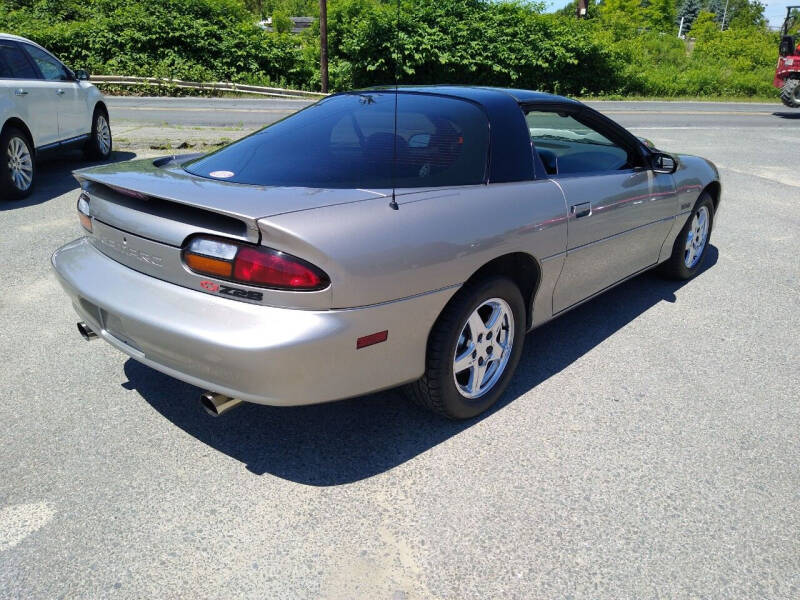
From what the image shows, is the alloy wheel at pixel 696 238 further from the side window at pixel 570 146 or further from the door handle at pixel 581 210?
the door handle at pixel 581 210

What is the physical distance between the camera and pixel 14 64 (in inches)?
293

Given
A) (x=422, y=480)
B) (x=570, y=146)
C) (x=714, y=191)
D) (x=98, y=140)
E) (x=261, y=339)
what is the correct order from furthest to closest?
(x=98, y=140) < (x=714, y=191) < (x=570, y=146) < (x=422, y=480) < (x=261, y=339)

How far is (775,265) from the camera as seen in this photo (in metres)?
5.68

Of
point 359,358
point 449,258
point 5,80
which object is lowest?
point 359,358

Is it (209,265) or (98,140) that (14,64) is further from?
(209,265)

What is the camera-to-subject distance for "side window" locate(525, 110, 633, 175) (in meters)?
3.59

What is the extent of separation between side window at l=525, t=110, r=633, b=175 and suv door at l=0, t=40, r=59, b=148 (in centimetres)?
587

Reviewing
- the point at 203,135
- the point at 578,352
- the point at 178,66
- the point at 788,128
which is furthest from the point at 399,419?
the point at 178,66

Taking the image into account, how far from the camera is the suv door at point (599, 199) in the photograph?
354 centimetres

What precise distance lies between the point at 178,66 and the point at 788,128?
62.0ft

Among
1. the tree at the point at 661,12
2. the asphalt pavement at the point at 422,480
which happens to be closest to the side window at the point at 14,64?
the asphalt pavement at the point at 422,480

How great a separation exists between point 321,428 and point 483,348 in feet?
2.76

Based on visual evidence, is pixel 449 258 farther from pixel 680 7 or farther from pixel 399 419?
pixel 680 7

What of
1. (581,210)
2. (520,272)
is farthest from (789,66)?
(520,272)
